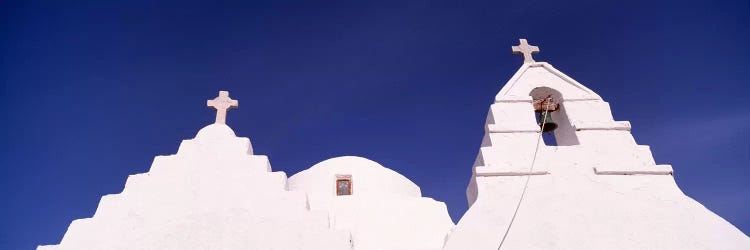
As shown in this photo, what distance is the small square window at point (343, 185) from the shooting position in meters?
12.9

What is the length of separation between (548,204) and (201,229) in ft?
16.6

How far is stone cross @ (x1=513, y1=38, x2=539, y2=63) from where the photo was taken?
9.24 m

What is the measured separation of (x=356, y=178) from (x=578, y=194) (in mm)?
7383

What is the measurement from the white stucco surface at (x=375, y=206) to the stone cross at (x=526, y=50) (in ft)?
16.7

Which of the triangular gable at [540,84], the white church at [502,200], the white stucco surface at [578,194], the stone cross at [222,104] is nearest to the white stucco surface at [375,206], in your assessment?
the stone cross at [222,104]

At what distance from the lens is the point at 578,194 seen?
686 centimetres

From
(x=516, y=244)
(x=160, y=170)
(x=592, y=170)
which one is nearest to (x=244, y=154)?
(x=160, y=170)

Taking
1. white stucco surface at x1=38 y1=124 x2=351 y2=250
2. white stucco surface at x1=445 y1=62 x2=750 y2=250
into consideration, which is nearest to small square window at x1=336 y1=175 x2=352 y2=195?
white stucco surface at x1=38 y1=124 x2=351 y2=250

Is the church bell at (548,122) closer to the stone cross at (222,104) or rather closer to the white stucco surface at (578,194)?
the white stucco surface at (578,194)

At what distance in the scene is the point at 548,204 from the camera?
265 inches

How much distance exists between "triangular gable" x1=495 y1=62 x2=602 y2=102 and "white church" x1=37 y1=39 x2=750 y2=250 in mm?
32

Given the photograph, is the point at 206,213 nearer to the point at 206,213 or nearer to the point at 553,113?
the point at 206,213

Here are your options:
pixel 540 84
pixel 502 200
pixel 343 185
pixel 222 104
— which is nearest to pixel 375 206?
pixel 343 185

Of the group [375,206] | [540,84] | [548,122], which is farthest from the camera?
[375,206]
